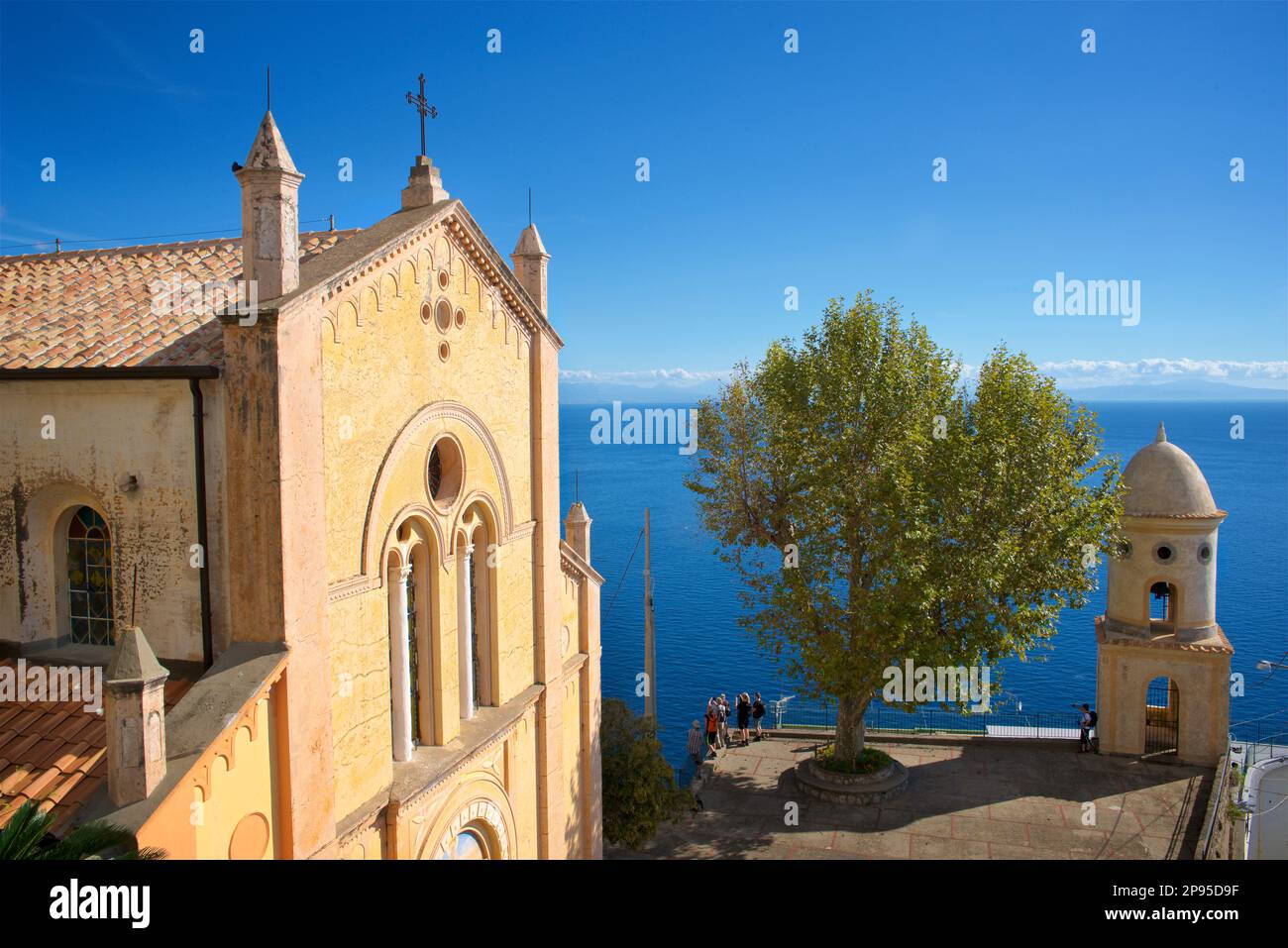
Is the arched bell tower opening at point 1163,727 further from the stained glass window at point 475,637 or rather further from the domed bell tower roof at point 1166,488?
the stained glass window at point 475,637

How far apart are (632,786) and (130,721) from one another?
505 inches

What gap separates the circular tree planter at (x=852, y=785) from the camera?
873 inches

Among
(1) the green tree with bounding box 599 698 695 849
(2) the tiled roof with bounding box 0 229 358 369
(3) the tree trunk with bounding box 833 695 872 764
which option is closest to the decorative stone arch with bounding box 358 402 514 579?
(2) the tiled roof with bounding box 0 229 358 369

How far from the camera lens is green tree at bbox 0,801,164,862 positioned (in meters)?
6.47

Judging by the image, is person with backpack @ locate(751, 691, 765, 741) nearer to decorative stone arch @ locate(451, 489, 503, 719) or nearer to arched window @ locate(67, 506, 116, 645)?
decorative stone arch @ locate(451, 489, 503, 719)

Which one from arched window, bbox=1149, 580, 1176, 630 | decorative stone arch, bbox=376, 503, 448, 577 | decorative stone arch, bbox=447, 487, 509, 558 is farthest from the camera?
arched window, bbox=1149, 580, 1176, 630

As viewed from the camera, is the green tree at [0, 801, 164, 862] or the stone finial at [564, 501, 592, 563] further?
the stone finial at [564, 501, 592, 563]

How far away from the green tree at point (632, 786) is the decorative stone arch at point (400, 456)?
277 inches

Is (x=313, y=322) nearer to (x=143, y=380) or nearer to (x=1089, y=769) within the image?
(x=143, y=380)

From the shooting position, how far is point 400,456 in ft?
37.7

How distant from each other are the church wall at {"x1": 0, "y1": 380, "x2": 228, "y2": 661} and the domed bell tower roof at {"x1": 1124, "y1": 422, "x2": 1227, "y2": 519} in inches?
910
